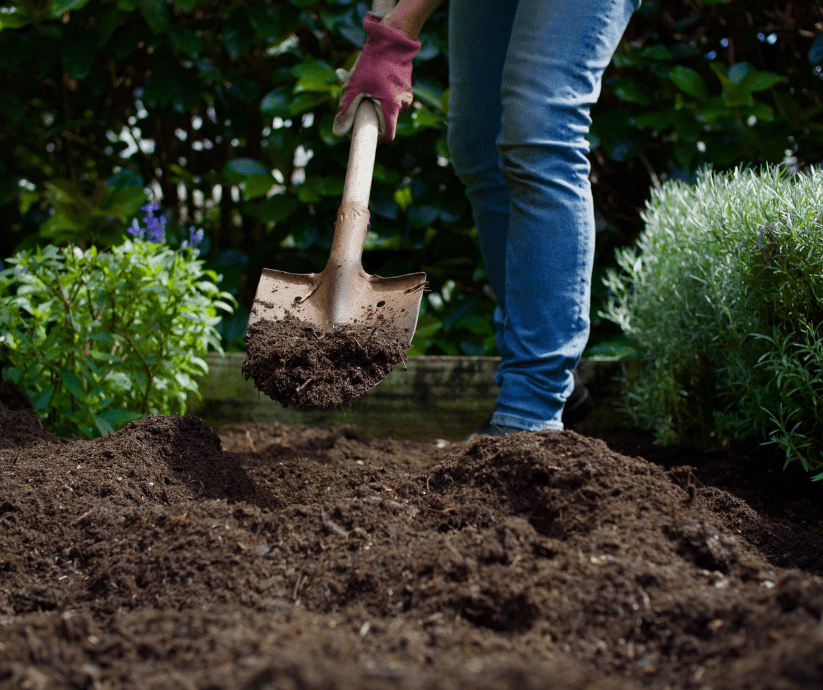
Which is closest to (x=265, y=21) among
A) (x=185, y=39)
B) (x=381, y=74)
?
(x=185, y=39)

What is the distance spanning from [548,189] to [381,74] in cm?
62

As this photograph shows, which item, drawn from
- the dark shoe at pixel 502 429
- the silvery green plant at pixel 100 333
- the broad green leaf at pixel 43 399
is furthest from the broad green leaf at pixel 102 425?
the dark shoe at pixel 502 429

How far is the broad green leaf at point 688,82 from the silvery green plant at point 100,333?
80.6 inches

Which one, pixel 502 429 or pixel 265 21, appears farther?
pixel 265 21

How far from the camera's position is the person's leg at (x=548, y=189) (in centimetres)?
166

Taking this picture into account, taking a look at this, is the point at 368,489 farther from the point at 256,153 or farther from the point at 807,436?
the point at 256,153

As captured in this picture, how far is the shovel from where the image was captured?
183 centimetres

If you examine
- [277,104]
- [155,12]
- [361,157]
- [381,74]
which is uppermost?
[155,12]

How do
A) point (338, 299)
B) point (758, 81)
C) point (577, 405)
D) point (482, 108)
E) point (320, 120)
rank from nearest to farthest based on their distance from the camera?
point (338, 299) < point (482, 108) < point (577, 405) < point (758, 81) < point (320, 120)

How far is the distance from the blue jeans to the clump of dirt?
334mm

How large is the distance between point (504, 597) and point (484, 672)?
233 millimetres

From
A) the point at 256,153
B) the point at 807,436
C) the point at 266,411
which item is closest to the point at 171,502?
the point at 266,411

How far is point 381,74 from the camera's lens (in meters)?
1.92

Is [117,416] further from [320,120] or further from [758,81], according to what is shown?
[758,81]
